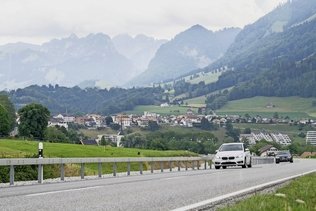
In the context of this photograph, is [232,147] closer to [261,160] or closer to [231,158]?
[231,158]

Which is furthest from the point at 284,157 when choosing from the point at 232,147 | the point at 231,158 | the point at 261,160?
the point at 231,158

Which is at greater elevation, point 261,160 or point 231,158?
point 231,158

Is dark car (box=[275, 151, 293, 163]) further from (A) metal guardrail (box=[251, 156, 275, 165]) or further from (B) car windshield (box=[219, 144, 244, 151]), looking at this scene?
(B) car windshield (box=[219, 144, 244, 151])

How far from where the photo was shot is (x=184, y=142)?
18588 centimetres

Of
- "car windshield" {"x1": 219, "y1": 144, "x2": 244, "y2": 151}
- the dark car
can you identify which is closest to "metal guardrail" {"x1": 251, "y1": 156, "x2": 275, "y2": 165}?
the dark car

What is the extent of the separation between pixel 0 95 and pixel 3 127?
178 ft

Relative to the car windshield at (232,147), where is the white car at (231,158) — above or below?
below

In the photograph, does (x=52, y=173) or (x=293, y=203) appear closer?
(x=293, y=203)

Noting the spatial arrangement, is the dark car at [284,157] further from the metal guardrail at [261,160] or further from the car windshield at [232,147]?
the car windshield at [232,147]

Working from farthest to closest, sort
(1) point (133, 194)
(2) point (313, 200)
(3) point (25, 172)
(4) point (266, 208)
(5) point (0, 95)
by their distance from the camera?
1. (5) point (0, 95)
2. (3) point (25, 172)
3. (1) point (133, 194)
4. (2) point (313, 200)
5. (4) point (266, 208)

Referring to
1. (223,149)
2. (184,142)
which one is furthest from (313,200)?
(184,142)

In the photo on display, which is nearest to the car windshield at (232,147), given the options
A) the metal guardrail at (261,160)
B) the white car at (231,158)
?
the white car at (231,158)

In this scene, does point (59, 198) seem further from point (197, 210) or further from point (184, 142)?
point (184, 142)

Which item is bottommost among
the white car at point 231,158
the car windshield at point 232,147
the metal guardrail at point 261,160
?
the metal guardrail at point 261,160
